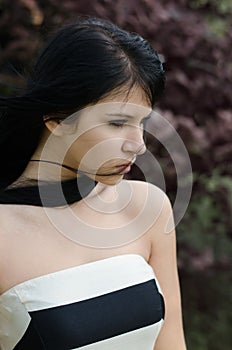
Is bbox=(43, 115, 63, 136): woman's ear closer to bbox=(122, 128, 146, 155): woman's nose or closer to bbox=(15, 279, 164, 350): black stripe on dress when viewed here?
bbox=(122, 128, 146, 155): woman's nose

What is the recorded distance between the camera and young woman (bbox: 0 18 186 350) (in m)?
1.76

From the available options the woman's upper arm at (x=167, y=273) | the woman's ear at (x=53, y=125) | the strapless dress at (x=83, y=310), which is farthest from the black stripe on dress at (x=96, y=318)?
the woman's ear at (x=53, y=125)

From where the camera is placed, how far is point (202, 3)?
318 centimetres

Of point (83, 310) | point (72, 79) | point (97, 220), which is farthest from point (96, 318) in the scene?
point (72, 79)

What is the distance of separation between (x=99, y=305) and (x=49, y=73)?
511 millimetres

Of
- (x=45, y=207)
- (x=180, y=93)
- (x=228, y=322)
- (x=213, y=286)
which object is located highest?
(x=45, y=207)

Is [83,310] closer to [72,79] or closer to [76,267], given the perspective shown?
[76,267]

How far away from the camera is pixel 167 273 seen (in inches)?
79.3

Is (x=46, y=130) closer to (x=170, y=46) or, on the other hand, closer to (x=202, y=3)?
(x=170, y=46)

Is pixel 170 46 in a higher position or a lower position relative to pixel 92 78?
lower

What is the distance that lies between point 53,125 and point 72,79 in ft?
0.45

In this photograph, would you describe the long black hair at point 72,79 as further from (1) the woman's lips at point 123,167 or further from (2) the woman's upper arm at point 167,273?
(2) the woman's upper arm at point 167,273

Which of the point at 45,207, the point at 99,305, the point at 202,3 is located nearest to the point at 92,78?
the point at 45,207

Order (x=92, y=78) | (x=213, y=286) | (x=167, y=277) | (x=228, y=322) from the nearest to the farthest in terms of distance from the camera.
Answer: (x=92, y=78), (x=167, y=277), (x=213, y=286), (x=228, y=322)
